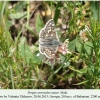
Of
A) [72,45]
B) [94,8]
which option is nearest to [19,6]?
[94,8]

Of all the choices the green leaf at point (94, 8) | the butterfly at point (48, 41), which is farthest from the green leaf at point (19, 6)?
the butterfly at point (48, 41)

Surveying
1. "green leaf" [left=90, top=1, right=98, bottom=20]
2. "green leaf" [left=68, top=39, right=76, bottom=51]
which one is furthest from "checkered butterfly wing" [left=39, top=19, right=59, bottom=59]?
"green leaf" [left=90, top=1, right=98, bottom=20]

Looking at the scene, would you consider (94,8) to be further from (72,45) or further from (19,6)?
(19,6)

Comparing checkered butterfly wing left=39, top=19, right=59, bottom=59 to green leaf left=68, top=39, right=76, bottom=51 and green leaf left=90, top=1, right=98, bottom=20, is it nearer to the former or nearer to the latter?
green leaf left=68, top=39, right=76, bottom=51

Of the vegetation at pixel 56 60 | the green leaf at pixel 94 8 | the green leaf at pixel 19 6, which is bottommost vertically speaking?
the vegetation at pixel 56 60

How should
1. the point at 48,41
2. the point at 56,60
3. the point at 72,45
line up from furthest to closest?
the point at 72,45 → the point at 56,60 → the point at 48,41

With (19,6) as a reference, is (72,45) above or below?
below

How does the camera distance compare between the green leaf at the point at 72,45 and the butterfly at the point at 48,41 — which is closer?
the butterfly at the point at 48,41

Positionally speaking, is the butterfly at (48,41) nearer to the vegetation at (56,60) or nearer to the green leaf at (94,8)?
the vegetation at (56,60)
